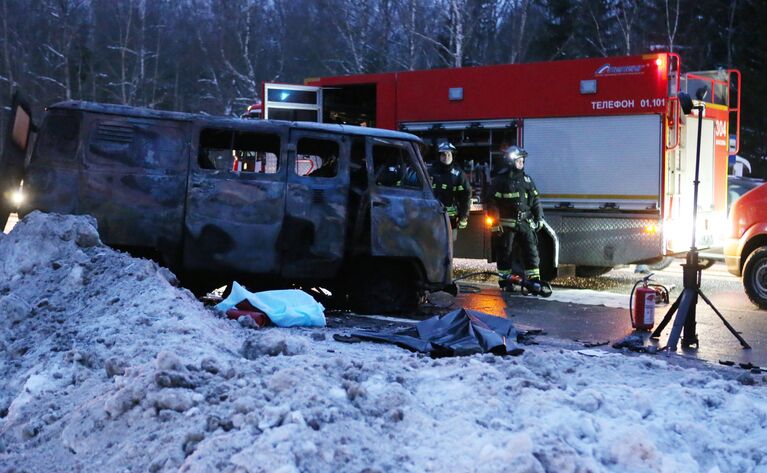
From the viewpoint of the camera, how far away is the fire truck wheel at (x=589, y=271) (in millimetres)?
13352

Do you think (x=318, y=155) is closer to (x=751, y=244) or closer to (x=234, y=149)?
(x=234, y=149)

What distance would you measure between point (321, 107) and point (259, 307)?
698 centimetres

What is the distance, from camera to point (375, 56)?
3331cm

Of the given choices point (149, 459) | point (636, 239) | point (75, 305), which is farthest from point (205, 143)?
point (636, 239)

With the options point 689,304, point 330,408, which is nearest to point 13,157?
point 330,408

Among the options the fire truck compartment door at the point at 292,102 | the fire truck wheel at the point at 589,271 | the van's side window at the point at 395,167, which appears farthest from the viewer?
the fire truck compartment door at the point at 292,102

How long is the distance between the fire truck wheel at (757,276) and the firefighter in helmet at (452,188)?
11.9 ft

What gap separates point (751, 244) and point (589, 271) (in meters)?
3.06

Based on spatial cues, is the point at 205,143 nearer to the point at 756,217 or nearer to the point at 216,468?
the point at 216,468

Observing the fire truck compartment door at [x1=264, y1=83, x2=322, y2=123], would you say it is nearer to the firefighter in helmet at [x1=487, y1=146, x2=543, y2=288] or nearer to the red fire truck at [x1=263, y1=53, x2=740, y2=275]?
the red fire truck at [x1=263, y1=53, x2=740, y2=275]

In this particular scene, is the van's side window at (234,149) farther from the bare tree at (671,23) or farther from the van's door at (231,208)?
the bare tree at (671,23)

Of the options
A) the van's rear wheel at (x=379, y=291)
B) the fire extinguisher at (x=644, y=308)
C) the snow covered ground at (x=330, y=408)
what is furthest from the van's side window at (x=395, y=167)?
the snow covered ground at (x=330, y=408)

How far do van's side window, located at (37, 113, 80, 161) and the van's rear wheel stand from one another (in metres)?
3.08

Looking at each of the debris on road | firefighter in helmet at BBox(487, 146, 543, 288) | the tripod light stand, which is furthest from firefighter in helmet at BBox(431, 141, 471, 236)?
the tripod light stand
